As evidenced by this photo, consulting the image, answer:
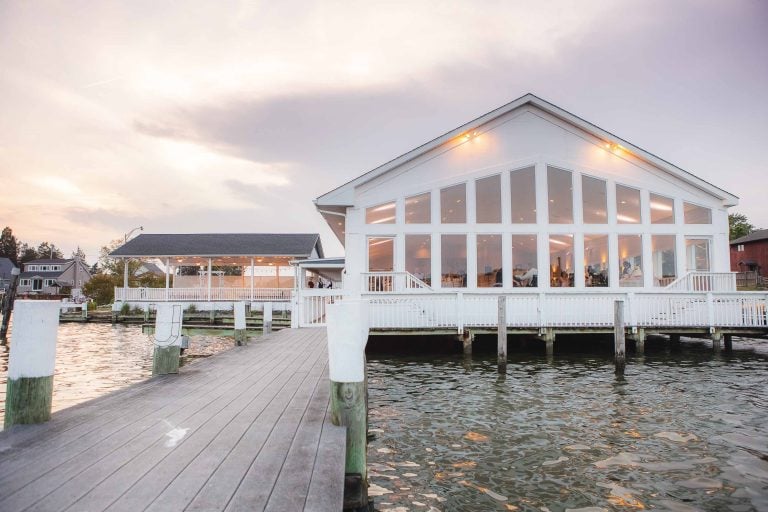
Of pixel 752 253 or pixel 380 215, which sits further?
pixel 752 253

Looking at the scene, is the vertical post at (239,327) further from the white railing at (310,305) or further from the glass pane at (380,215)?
the glass pane at (380,215)

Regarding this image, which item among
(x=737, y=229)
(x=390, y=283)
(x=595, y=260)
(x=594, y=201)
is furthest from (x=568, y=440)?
(x=737, y=229)

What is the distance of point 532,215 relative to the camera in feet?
55.5

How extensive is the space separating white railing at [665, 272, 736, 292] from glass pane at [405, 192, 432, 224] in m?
8.46

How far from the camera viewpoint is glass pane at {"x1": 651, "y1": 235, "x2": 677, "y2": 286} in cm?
1691

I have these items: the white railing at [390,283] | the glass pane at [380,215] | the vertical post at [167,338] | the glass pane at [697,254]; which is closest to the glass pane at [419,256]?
the white railing at [390,283]

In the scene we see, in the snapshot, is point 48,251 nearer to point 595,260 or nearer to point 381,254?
point 381,254

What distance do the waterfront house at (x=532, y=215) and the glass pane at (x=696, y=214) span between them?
4 cm

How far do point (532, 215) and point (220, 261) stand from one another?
24.9 m

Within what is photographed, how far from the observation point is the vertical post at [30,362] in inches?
153

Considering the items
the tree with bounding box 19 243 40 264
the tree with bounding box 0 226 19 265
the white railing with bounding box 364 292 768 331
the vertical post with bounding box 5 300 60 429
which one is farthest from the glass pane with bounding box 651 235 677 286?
the tree with bounding box 0 226 19 265

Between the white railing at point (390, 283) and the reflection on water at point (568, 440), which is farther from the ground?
the white railing at point (390, 283)

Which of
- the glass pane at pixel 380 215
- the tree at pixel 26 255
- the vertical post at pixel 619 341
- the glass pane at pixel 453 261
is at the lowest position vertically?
the vertical post at pixel 619 341

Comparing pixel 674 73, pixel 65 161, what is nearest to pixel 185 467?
pixel 674 73
